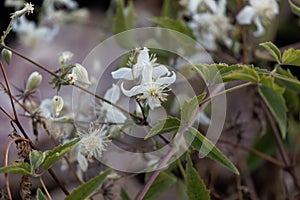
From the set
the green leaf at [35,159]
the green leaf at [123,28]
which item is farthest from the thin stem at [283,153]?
the green leaf at [35,159]

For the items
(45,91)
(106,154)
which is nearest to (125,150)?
(106,154)

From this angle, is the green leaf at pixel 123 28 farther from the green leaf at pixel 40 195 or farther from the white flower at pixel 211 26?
the green leaf at pixel 40 195

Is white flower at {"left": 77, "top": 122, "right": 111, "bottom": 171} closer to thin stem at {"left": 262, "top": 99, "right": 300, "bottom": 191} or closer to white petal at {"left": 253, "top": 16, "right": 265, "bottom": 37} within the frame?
thin stem at {"left": 262, "top": 99, "right": 300, "bottom": 191}

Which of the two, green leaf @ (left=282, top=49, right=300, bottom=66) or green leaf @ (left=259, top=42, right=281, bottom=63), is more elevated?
green leaf @ (left=259, top=42, right=281, bottom=63)

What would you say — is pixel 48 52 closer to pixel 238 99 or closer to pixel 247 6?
pixel 238 99

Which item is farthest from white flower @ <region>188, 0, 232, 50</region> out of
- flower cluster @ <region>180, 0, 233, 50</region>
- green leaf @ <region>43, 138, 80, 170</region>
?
green leaf @ <region>43, 138, 80, 170</region>
